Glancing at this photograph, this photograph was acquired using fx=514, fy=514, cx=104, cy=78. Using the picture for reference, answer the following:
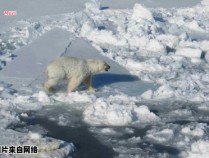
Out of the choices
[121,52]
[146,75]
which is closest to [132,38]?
[121,52]

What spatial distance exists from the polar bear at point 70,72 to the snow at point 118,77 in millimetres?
211

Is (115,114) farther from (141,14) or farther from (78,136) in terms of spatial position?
(141,14)

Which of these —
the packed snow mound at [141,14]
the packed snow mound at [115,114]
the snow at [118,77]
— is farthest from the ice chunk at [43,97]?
the packed snow mound at [141,14]

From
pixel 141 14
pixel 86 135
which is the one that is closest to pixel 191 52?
pixel 141 14

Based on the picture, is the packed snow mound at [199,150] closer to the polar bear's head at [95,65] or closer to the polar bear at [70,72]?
the polar bear at [70,72]

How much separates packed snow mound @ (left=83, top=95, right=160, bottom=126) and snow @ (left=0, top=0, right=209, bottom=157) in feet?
0.06

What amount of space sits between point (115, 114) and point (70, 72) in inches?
70.2

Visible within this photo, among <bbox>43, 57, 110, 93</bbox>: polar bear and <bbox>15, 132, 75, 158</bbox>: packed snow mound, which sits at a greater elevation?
<bbox>43, 57, 110, 93</bbox>: polar bear

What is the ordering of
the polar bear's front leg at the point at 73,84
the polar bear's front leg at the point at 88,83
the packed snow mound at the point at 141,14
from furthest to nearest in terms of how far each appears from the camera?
the packed snow mound at the point at 141,14, the polar bear's front leg at the point at 88,83, the polar bear's front leg at the point at 73,84

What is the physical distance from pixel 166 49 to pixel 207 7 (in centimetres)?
594

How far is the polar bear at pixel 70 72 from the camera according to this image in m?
10.4

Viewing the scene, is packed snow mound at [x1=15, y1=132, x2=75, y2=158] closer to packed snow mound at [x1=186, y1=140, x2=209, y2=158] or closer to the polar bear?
packed snow mound at [x1=186, y1=140, x2=209, y2=158]

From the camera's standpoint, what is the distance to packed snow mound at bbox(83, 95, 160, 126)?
918 cm

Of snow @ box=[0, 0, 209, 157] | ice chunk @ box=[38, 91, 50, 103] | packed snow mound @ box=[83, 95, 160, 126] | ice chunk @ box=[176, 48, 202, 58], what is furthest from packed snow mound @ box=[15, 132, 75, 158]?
ice chunk @ box=[176, 48, 202, 58]
